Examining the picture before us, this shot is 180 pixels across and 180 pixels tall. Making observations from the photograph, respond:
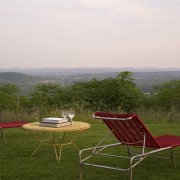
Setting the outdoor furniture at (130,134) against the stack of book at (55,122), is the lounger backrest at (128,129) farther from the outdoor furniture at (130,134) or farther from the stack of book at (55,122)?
the stack of book at (55,122)

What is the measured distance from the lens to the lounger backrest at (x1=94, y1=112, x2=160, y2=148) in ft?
13.0

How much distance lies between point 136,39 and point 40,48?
591 centimetres

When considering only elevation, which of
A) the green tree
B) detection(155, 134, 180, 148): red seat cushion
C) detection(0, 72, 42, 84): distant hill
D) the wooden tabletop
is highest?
the wooden tabletop

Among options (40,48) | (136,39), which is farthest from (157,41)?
(40,48)

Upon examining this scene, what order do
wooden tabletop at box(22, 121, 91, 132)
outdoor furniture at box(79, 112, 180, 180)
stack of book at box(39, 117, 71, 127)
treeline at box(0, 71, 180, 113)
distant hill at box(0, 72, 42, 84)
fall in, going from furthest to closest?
1. distant hill at box(0, 72, 42, 84)
2. treeline at box(0, 71, 180, 113)
3. stack of book at box(39, 117, 71, 127)
4. wooden tabletop at box(22, 121, 91, 132)
5. outdoor furniture at box(79, 112, 180, 180)

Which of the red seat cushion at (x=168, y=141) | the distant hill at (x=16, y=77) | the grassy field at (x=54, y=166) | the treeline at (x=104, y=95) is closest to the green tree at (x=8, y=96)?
the treeline at (x=104, y=95)

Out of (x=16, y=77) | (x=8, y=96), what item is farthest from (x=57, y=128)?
(x=16, y=77)

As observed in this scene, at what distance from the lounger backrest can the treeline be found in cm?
1380

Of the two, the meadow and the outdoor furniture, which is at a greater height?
the outdoor furniture

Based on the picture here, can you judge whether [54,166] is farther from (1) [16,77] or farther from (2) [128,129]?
(1) [16,77]

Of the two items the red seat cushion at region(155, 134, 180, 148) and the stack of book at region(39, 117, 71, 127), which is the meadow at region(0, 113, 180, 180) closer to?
the red seat cushion at region(155, 134, 180, 148)

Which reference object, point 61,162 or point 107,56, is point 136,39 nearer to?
point 107,56

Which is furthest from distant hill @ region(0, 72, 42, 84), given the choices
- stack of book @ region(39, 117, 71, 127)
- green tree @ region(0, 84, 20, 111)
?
stack of book @ region(39, 117, 71, 127)

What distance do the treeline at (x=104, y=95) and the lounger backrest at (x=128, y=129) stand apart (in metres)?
13.8
